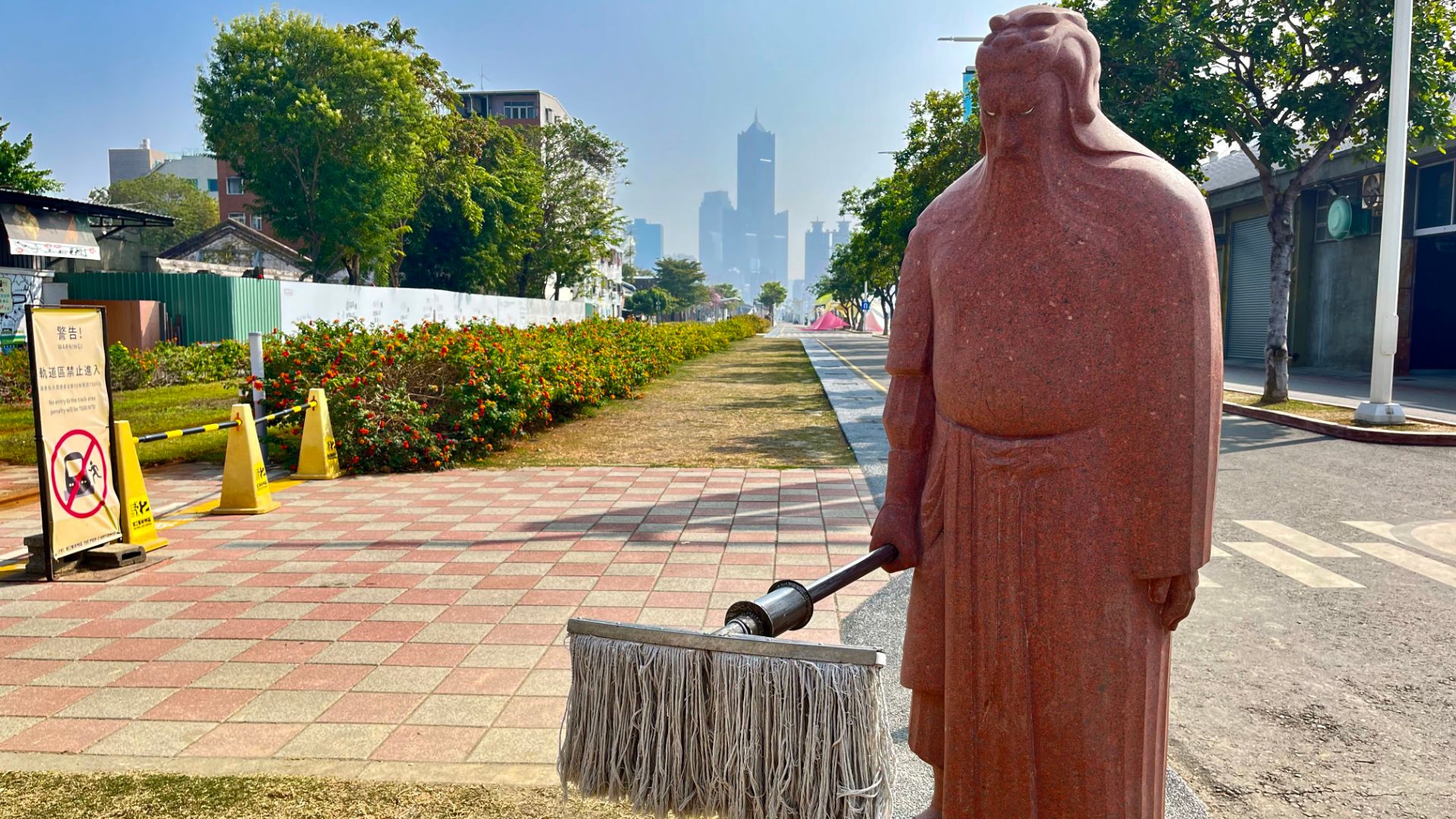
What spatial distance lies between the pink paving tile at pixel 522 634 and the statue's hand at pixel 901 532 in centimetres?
268

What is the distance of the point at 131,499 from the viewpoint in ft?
19.9

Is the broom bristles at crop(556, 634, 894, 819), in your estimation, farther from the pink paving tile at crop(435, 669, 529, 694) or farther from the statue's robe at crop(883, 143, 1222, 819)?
the pink paving tile at crop(435, 669, 529, 694)

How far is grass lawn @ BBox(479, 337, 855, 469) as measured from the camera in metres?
9.84

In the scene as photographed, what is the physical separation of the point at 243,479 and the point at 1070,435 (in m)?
6.92

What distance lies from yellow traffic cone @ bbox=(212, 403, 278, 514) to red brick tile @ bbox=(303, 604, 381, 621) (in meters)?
2.68

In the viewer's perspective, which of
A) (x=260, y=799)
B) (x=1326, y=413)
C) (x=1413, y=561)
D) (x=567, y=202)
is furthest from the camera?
(x=567, y=202)

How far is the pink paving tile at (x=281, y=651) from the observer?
4.23 meters

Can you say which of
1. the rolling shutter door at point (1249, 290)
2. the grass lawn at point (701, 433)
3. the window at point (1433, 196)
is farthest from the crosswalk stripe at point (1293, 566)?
the rolling shutter door at point (1249, 290)

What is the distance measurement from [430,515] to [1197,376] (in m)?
6.22

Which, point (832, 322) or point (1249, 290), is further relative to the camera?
point (832, 322)

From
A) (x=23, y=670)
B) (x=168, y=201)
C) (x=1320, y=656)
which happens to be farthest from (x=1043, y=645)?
(x=168, y=201)

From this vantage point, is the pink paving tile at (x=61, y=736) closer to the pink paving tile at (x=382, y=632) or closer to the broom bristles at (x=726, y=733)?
the pink paving tile at (x=382, y=632)

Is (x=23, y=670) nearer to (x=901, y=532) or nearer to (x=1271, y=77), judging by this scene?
(x=901, y=532)

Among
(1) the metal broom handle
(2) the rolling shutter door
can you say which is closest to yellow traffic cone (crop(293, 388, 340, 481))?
(1) the metal broom handle
